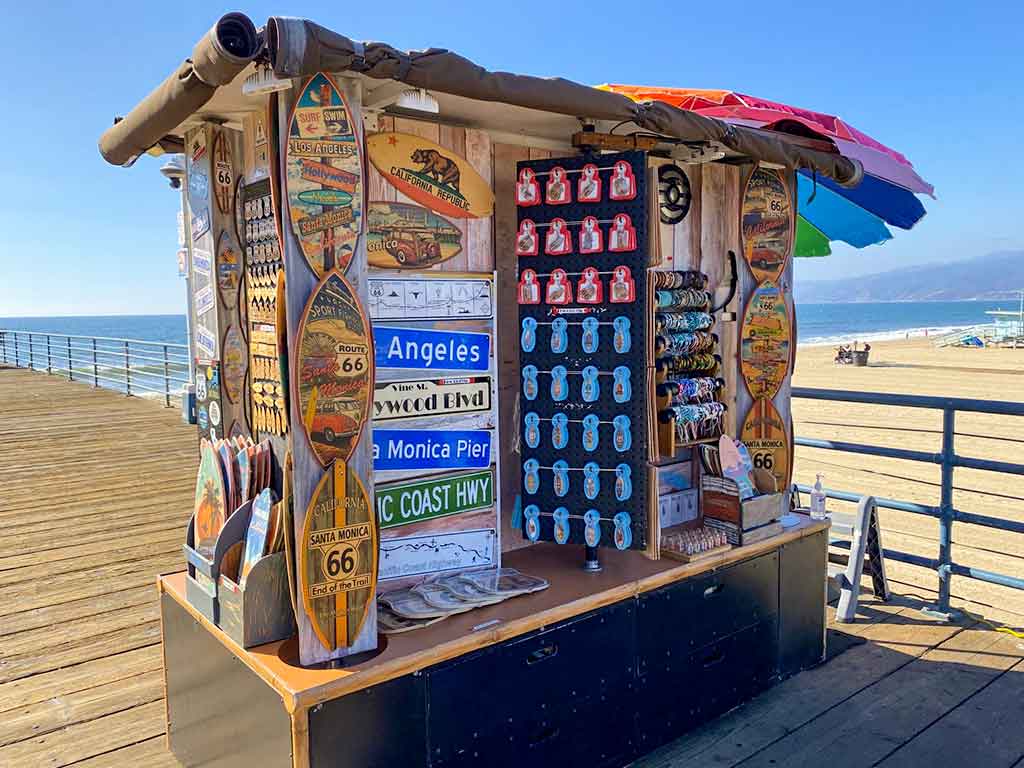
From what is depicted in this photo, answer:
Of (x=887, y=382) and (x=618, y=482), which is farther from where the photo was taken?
(x=887, y=382)

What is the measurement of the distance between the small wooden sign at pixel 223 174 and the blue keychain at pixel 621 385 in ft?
4.93

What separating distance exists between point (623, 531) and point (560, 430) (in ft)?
1.46

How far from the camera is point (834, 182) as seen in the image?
3861 millimetres

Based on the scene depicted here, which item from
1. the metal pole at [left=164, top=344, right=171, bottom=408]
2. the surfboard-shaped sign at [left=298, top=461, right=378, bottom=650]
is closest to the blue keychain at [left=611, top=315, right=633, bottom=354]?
the surfboard-shaped sign at [left=298, top=461, right=378, bottom=650]

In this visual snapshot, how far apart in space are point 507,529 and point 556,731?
87 cm

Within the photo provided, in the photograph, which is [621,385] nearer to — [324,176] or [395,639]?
[395,639]

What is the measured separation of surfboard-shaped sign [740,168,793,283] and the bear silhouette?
153 centimetres

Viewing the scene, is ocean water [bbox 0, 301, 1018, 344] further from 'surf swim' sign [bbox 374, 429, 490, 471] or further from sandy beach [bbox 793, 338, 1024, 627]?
'surf swim' sign [bbox 374, 429, 490, 471]

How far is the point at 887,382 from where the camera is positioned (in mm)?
19969

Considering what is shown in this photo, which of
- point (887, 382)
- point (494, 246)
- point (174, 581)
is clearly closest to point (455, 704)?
point (174, 581)

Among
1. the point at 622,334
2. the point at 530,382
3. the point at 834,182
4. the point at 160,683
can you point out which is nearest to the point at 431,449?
the point at 530,382

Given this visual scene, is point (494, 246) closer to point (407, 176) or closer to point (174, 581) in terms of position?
point (407, 176)

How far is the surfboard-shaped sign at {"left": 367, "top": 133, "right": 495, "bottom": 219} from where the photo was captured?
260 cm

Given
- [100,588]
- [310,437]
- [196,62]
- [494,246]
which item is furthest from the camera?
[100,588]
